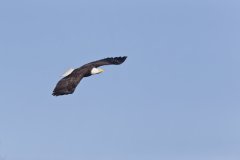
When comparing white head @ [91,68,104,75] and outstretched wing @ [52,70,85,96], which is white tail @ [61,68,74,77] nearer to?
outstretched wing @ [52,70,85,96]

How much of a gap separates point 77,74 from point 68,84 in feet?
9.36

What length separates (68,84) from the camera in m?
61.8

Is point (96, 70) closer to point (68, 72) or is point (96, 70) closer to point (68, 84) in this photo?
point (68, 72)

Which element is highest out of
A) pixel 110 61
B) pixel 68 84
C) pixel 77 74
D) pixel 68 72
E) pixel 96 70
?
pixel 110 61

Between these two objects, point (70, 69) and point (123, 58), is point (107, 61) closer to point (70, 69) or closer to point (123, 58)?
point (123, 58)

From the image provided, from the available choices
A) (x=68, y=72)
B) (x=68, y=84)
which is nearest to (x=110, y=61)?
(x=68, y=72)

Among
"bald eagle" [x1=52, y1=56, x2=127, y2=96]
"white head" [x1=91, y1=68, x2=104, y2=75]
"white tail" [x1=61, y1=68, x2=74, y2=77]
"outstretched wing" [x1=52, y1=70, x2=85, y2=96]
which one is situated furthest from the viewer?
"white head" [x1=91, y1=68, x2=104, y2=75]

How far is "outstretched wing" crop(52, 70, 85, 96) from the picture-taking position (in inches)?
2390

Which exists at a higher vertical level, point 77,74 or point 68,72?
point 68,72

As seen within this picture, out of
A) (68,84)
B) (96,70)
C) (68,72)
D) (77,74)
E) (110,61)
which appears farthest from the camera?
(110,61)

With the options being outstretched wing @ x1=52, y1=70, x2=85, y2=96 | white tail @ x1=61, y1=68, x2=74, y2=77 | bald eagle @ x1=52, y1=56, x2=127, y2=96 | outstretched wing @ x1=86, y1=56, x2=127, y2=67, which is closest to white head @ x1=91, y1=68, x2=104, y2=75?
bald eagle @ x1=52, y1=56, x2=127, y2=96

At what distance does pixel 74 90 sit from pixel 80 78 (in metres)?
2.66

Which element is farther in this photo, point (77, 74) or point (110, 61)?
point (110, 61)

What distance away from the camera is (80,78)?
63.2m
